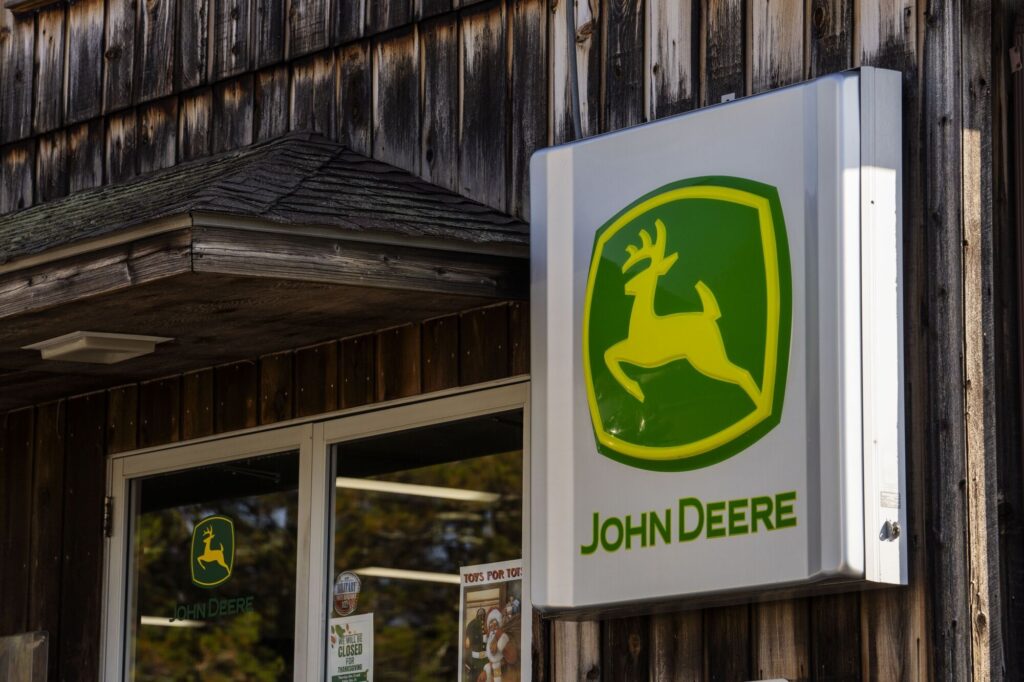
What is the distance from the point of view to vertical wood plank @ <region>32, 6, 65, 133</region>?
7766 millimetres

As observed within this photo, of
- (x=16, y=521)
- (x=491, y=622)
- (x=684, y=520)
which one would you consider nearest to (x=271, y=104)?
(x=16, y=521)

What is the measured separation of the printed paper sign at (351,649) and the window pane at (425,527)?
0.02m

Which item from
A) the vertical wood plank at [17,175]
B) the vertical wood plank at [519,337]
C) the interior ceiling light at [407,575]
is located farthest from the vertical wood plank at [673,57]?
the vertical wood plank at [17,175]

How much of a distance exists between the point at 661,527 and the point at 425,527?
3.99 ft

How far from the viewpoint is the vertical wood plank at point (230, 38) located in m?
7.07

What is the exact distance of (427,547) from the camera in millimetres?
6070

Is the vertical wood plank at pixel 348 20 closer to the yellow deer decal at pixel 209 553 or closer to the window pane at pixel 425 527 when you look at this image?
the window pane at pixel 425 527

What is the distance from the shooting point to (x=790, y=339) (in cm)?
487

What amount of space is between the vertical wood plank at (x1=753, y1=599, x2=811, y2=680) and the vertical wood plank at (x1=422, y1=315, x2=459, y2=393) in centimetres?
146

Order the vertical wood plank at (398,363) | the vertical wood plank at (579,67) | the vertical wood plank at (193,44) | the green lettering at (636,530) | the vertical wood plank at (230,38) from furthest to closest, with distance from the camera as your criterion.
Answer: the vertical wood plank at (193,44) → the vertical wood plank at (230,38) → the vertical wood plank at (398,363) → the vertical wood plank at (579,67) → the green lettering at (636,530)

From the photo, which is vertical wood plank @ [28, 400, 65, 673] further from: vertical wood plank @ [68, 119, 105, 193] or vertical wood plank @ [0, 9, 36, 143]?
vertical wood plank @ [0, 9, 36, 143]

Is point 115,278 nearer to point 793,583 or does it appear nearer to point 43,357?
point 43,357

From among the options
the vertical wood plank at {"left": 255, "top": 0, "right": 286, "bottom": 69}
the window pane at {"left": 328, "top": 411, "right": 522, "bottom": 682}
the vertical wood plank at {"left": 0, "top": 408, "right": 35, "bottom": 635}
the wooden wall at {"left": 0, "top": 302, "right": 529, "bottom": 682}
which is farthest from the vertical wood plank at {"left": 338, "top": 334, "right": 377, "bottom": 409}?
the vertical wood plank at {"left": 0, "top": 408, "right": 35, "bottom": 635}

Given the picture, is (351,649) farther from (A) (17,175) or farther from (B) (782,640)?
(A) (17,175)
